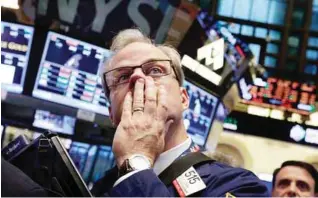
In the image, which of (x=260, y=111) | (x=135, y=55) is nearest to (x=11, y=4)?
(x=260, y=111)

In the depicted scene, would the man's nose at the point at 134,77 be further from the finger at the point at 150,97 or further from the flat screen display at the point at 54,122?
the flat screen display at the point at 54,122

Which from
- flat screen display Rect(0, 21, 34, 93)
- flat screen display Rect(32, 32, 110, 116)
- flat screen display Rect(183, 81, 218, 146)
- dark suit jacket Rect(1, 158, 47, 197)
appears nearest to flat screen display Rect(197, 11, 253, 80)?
flat screen display Rect(183, 81, 218, 146)

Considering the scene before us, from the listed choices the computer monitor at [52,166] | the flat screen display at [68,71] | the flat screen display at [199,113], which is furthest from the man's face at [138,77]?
the flat screen display at [199,113]

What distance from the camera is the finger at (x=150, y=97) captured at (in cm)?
109

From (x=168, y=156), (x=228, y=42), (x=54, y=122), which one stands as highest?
(x=168, y=156)

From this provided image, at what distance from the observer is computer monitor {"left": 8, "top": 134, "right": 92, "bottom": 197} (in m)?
0.91

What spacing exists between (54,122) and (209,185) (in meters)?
2.36

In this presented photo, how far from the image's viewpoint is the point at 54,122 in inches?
133

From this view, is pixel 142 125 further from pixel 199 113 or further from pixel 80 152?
pixel 199 113

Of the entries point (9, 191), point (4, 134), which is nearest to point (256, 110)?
point (4, 134)

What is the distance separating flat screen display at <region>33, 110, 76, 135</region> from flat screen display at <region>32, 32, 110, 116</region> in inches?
3.8

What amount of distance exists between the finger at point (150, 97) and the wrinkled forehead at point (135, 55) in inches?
5.3

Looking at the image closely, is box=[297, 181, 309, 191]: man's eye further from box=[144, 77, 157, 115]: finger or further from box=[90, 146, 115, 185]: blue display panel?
box=[144, 77, 157, 115]: finger

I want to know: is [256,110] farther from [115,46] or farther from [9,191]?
[9,191]
